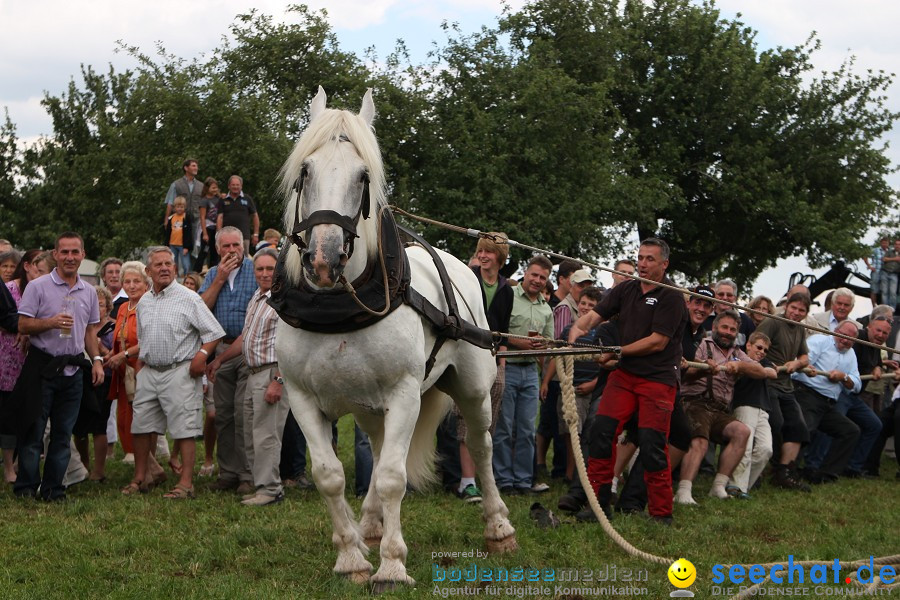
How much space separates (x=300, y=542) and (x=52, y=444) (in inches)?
112

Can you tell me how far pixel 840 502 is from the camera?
33.7 ft

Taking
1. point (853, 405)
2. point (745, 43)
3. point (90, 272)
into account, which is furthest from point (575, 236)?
point (853, 405)

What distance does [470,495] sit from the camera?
9.32 m

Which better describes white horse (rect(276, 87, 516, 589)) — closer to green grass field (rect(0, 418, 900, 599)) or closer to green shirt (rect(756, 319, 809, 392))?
green grass field (rect(0, 418, 900, 599))

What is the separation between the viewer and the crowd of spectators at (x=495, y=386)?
27.0 feet

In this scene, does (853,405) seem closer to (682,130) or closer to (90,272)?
(90,272)

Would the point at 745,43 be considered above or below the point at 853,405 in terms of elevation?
above

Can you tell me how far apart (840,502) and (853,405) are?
2.71 m

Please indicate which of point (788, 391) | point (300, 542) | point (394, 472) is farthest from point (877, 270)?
point (394, 472)

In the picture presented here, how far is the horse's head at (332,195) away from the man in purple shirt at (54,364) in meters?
3.60

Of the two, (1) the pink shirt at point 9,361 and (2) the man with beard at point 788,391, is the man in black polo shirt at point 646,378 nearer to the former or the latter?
(2) the man with beard at point 788,391

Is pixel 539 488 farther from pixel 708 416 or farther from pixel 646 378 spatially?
pixel 646 378

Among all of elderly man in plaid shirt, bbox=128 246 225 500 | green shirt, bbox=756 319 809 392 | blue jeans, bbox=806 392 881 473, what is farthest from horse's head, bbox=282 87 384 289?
blue jeans, bbox=806 392 881 473

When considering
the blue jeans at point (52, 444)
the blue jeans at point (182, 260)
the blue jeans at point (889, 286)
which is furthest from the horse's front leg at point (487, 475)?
the blue jeans at point (889, 286)
